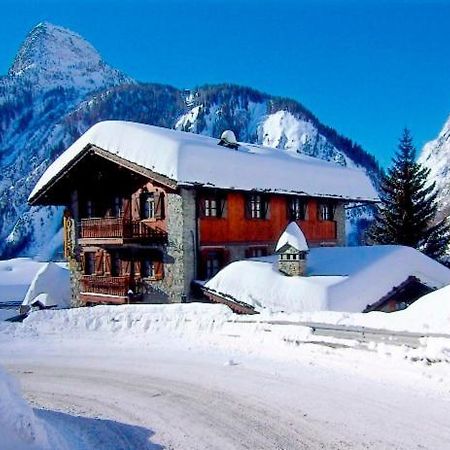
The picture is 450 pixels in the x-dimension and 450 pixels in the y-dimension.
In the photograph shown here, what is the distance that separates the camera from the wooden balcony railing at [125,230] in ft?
75.8

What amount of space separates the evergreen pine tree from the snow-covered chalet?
6315 millimetres

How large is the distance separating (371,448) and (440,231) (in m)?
30.4

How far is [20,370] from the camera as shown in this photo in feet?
37.9

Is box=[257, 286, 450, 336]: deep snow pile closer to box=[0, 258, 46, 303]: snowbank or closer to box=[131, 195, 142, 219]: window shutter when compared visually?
box=[131, 195, 142, 219]: window shutter

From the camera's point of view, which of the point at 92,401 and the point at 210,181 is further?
the point at 210,181

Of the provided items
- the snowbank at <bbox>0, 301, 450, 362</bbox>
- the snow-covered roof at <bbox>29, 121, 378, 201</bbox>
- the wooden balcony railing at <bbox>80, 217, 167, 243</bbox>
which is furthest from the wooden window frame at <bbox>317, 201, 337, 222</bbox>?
the snowbank at <bbox>0, 301, 450, 362</bbox>

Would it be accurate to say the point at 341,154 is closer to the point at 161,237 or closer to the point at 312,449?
the point at 161,237

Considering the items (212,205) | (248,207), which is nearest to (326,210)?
(248,207)

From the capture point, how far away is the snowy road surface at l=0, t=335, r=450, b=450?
708 cm

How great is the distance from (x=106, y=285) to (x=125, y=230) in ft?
12.5

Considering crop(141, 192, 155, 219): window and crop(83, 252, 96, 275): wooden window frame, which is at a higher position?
crop(141, 192, 155, 219): window

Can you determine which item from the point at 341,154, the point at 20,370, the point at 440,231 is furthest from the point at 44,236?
the point at 20,370

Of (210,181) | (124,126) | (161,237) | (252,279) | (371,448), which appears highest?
(124,126)

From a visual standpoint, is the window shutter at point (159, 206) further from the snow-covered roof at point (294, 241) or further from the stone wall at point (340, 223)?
the stone wall at point (340, 223)
